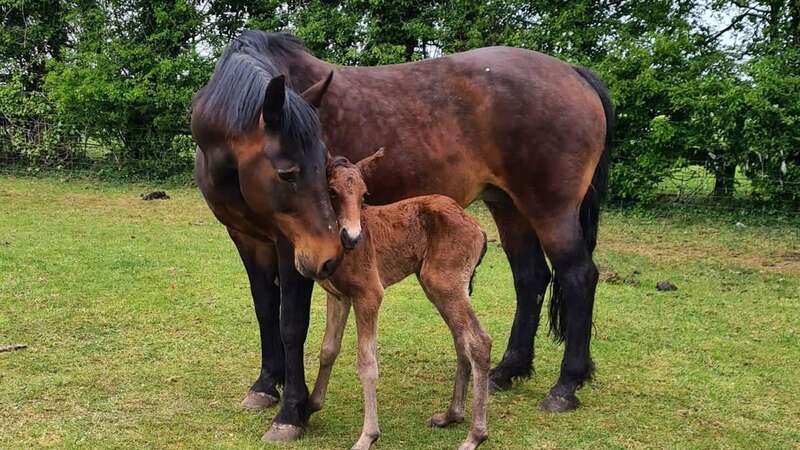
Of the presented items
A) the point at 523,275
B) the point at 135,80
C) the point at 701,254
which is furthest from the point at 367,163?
the point at 135,80

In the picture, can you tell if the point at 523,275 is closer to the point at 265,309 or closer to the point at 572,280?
the point at 572,280

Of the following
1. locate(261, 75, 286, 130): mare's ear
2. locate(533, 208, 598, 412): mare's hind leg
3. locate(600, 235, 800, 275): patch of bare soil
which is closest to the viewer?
locate(261, 75, 286, 130): mare's ear

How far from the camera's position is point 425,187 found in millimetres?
4066

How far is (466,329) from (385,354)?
1.56 metres

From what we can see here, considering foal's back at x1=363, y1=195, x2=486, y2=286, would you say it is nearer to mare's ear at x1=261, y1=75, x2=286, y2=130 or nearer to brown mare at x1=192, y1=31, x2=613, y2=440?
brown mare at x1=192, y1=31, x2=613, y2=440

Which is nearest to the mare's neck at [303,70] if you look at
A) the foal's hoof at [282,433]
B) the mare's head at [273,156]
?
the mare's head at [273,156]

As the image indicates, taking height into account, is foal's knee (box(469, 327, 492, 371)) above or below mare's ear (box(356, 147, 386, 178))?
below

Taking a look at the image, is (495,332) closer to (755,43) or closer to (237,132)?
(237,132)

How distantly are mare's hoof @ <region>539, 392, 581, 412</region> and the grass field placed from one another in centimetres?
6

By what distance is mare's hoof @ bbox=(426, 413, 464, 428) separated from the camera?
3719 mm

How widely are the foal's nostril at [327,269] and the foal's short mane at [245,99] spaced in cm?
54

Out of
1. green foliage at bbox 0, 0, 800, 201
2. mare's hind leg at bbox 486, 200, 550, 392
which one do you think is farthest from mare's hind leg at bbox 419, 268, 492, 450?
green foliage at bbox 0, 0, 800, 201

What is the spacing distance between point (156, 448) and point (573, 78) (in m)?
3.15

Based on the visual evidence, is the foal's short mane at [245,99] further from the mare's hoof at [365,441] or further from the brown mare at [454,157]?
→ the mare's hoof at [365,441]
